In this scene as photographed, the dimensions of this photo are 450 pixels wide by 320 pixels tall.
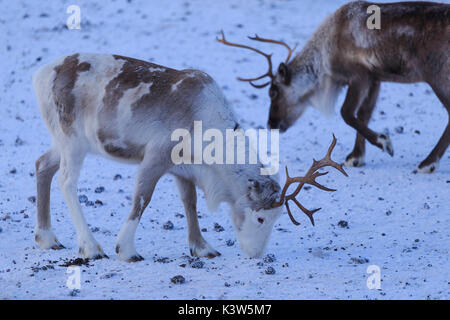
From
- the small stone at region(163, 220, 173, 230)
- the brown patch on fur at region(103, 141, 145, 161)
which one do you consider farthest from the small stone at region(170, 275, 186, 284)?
the small stone at region(163, 220, 173, 230)

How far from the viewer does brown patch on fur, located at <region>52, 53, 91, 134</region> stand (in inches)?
197

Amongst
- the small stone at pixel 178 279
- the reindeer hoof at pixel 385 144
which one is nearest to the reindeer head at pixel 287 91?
the reindeer hoof at pixel 385 144

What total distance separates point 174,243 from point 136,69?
126 centimetres

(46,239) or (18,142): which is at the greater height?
→ (18,142)

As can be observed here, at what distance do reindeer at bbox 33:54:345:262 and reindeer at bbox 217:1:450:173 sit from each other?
2.59 metres

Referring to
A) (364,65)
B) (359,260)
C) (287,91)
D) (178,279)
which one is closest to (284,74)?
(287,91)

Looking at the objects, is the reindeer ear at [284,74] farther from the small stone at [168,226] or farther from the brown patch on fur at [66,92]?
the brown patch on fur at [66,92]

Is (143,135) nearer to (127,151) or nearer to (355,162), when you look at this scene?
(127,151)

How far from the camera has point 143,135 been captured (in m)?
4.88

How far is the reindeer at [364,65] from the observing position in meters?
6.91

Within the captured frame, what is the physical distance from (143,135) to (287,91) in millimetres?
3255

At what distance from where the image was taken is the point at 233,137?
15.9 ft

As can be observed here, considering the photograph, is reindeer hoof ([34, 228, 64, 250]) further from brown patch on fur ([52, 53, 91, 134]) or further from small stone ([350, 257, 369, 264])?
small stone ([350, 257, 369, 264])

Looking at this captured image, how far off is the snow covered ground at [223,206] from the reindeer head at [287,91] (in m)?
0.38
